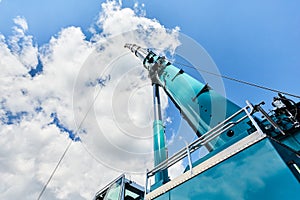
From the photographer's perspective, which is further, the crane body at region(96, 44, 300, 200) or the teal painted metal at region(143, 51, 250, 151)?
the teal painted metal at region(143, 51, 250, 151)

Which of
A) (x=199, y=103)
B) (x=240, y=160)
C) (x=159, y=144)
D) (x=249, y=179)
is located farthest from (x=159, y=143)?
(x=249, y=179)

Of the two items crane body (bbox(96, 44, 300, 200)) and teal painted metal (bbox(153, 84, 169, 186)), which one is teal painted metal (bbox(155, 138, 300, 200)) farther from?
teal painted metal (bbox(153, 84, 169, 186))

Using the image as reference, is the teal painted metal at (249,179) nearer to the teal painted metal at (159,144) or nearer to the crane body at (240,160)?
the crane body at (240,160)

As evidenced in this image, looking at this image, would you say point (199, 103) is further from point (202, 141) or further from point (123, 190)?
point (123, 190)

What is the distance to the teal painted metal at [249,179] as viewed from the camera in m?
3.17

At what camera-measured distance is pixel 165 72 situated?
1191 cm

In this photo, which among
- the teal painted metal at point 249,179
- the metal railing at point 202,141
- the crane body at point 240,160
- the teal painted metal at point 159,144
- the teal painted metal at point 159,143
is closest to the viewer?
the teal painted metal at point 249,179

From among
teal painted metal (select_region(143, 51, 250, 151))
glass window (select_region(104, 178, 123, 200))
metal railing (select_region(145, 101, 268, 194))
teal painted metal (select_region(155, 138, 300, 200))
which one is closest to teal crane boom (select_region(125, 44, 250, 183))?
teal painted metal (select_region(143, 51, 250, 151))

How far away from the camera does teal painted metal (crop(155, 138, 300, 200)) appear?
3.17 meters

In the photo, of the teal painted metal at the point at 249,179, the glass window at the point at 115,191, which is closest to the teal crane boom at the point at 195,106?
the glass window at the point at 115,191

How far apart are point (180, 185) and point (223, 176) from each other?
3.88 feet

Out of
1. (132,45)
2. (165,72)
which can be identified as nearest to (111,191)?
(165,72)

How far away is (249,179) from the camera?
3613 millimetres

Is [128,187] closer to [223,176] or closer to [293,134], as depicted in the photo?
[223,176]
